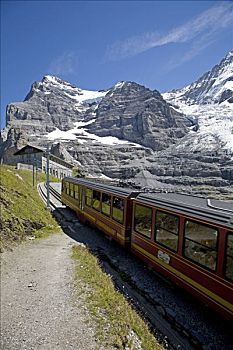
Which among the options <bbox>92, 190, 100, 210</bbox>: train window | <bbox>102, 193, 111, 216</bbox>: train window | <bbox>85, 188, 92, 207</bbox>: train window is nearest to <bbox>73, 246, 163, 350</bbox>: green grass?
<bbox>102, 193, 111, 216</bbox>: train window

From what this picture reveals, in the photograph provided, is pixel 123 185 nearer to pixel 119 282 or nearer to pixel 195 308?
pixel 119 282

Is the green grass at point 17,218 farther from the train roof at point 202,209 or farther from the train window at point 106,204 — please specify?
the train roof at point 202,209

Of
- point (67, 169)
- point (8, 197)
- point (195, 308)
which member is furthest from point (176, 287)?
point (67, 169)

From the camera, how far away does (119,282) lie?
11.9 meters

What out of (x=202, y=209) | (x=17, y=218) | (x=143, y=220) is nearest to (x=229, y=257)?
(x=202, y=209)

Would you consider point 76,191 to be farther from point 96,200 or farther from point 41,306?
point 41,306

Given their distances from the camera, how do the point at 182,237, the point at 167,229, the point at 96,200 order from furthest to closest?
1. the point at 96,200
2. the point at 167,229
3. the point at 182,237

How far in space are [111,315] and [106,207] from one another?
8.15 metres

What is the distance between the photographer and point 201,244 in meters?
8.91

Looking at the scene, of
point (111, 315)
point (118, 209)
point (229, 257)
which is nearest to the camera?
point (229, 257)

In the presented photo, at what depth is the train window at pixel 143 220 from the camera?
12.2 meters

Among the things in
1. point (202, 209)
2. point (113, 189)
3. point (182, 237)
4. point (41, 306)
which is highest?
point (202, 209)

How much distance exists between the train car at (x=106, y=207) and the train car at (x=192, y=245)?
1496 millimetres

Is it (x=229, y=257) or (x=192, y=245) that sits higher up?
(x=229, y=257)
